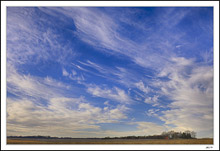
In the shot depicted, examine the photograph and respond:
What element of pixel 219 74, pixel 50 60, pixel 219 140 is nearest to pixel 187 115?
pixel 219 140

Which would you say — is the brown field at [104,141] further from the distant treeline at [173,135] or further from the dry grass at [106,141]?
the distant treeline at [173,135]

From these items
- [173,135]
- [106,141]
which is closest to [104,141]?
[106,141]

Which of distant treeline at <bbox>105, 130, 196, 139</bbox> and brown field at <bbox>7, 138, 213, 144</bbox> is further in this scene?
distant treeline at <bbox>105, 130, 196, 139</bbox>

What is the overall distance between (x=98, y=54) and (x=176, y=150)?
2.46 meters

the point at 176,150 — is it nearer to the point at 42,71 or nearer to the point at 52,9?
the point at 42,71

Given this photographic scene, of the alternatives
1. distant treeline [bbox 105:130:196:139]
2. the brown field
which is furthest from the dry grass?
distant treeline [bbox 105:130:196:139]

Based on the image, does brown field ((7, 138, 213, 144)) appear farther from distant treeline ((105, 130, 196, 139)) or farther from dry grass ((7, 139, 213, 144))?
distant treeline ((105, 130, 196, 139))

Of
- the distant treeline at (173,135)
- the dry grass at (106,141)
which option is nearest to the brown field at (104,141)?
the dry grass at (106,141)

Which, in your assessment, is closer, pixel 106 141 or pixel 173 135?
pixel 106 141

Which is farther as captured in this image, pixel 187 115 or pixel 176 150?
pixel 187 115

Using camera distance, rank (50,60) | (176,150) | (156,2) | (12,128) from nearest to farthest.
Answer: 1. (176,150)
2. (156,2)
3. (12,128)
4. (50,60)

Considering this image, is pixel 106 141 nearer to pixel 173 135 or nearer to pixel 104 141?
pixel 104 141

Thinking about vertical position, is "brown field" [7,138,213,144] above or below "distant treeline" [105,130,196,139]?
below

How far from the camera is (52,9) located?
4332 mm
